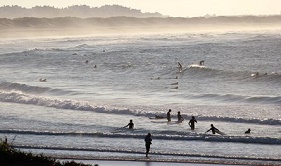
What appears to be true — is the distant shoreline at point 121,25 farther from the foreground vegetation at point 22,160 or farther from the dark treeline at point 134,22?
the foreground vegetation at point 22,160

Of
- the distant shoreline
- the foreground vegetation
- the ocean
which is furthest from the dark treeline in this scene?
the foreground vegetation

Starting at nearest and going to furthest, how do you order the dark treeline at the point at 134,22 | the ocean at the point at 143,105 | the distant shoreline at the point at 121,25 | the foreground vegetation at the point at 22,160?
the foreground vegetation at the point at 22,160 < the ocean at the point at 143,105 < the distant shoreline at the point at 121,25 < the dark treeline at the point at 134,22

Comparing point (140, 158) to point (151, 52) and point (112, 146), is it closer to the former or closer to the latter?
point (112, 146)

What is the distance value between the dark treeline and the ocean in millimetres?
88830

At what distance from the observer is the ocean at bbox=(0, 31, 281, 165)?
80.9ft

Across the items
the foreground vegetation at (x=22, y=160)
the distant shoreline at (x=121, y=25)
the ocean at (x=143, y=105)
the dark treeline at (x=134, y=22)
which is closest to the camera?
the foreground vegetation at (x=22, y=160)

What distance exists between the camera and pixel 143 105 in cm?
3753

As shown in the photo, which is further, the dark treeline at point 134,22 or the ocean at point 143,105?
the dark treeline at point 134,22

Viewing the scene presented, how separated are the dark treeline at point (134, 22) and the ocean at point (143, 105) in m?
88.8

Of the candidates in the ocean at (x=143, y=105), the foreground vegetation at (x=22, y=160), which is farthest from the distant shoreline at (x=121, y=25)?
the foreground vegetation at (x=22, y=160)

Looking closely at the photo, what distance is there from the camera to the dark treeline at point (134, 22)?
161 metres

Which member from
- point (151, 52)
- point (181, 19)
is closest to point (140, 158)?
Result: point (151, 52)

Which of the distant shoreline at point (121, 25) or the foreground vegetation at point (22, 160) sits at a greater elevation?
the distant shoreline at point (121, 25)

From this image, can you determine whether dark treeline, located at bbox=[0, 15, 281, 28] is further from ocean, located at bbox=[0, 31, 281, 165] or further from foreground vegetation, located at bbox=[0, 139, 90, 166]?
foreground vegetation, located at bbox=[0, 139, 90, 166]
